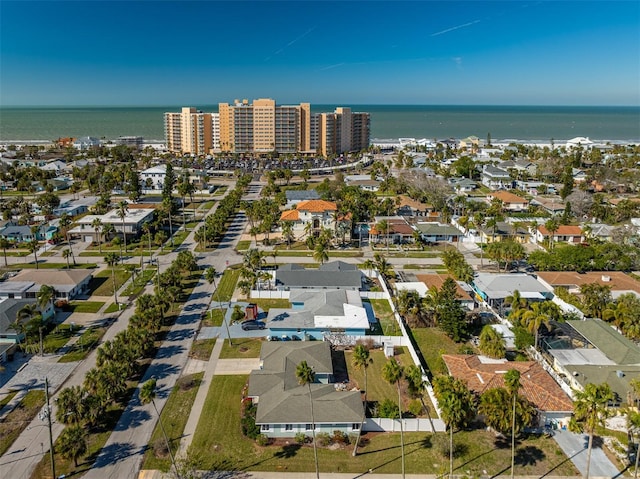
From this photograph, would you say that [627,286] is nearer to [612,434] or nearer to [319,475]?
[612,434]

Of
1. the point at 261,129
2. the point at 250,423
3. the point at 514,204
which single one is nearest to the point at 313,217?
the point at 514,204

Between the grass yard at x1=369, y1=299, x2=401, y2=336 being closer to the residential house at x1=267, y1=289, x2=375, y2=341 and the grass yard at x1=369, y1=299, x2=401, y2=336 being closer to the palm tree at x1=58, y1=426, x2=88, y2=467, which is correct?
the residential house at x1=267, y1=289, x2=375, y2=341

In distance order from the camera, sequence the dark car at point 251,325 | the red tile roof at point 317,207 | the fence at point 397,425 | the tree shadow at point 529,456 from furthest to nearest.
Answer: the red tile roof at point 317,207 → the dark car at point 251,325 → the fence at point 397,425 → the tree shadow at point 529,456

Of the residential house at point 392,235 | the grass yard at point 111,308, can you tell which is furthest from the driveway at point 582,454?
the residential house at point 392,235

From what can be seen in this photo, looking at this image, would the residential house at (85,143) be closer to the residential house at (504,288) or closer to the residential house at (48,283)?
the residential house at (48,283)

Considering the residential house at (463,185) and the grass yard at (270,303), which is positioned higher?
the residential house at (463,185)
